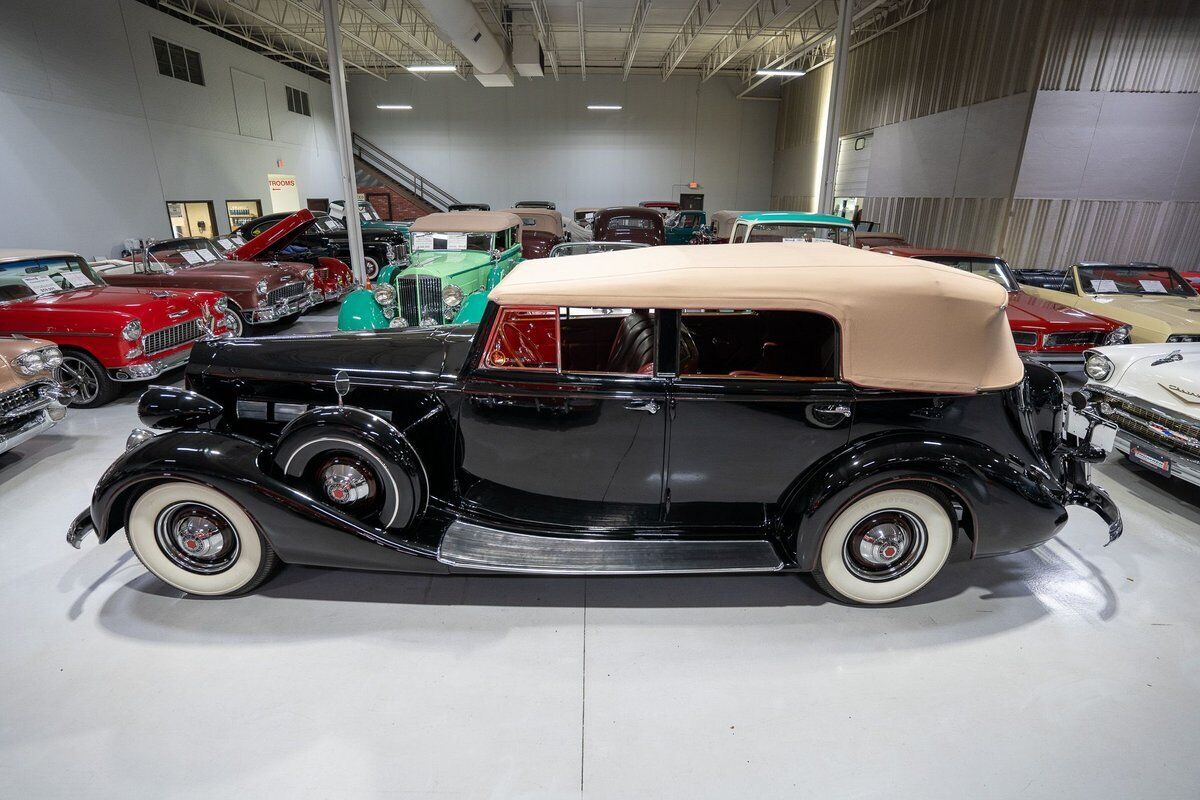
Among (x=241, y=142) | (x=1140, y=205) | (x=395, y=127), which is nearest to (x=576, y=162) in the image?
(x=395, y=127)

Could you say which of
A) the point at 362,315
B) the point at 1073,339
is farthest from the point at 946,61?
the point at 362,315

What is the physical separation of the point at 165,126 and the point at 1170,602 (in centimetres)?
1744

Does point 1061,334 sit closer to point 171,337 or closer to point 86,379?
point 171,337

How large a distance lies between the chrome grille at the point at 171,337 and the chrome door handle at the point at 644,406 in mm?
5206

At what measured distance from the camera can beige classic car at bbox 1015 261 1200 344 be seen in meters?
5.64

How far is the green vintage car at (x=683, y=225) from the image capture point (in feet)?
48.2

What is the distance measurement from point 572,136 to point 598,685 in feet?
74.9

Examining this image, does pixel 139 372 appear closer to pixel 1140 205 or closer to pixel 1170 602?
pixel 1170 602

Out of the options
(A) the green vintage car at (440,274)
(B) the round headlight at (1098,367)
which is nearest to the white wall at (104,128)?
(A) the green vintage car at (440,274)

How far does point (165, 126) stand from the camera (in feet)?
41.5

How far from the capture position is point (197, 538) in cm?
273

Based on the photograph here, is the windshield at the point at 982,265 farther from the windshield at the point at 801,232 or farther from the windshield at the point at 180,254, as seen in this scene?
the windshield at the point at 180,254

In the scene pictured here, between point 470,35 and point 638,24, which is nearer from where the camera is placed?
point 470,35

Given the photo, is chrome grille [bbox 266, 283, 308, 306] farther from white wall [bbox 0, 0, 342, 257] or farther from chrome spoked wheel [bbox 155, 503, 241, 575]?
chrome spoked wheel [bbox 155, 503, 241, 575]
